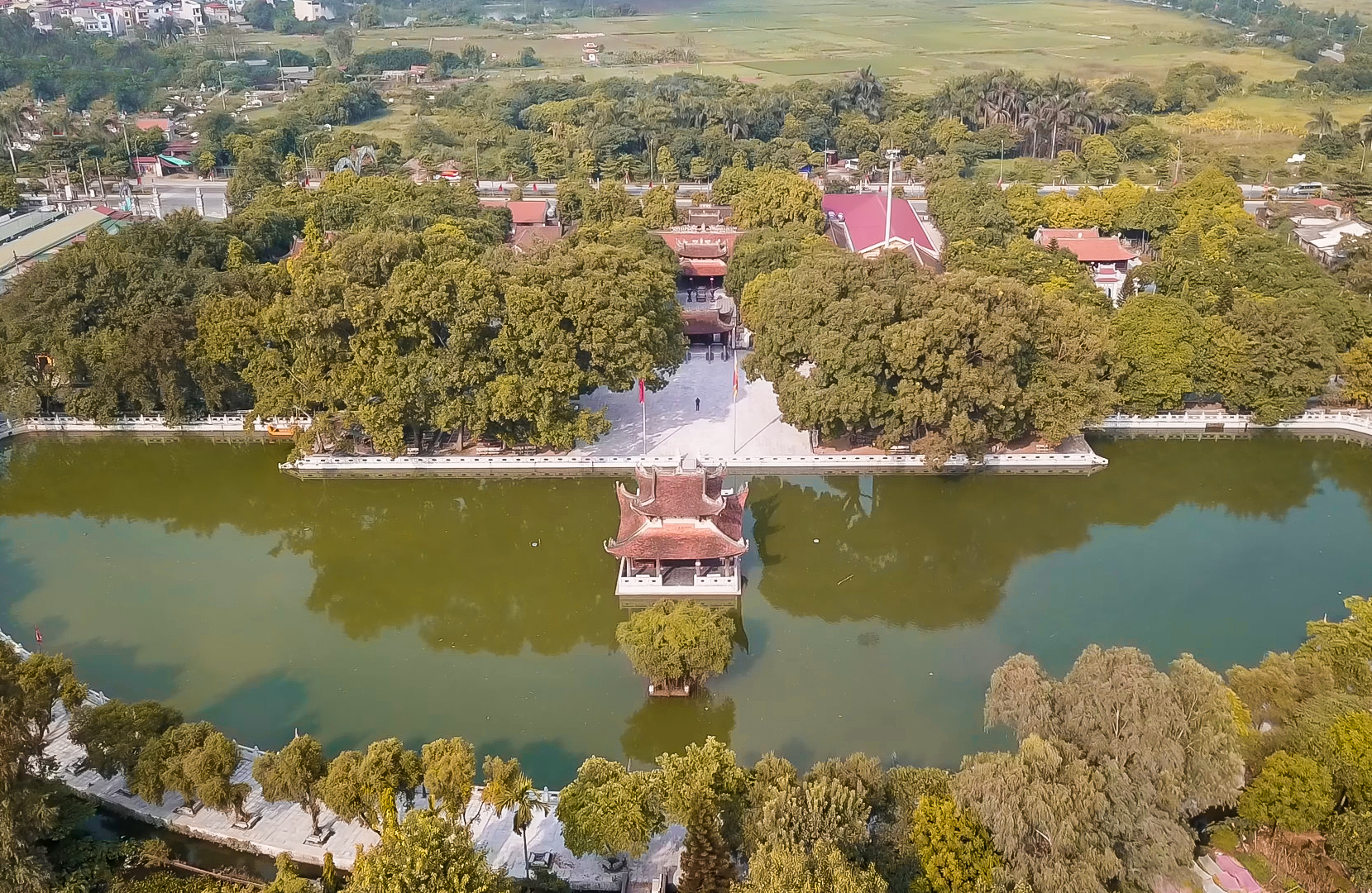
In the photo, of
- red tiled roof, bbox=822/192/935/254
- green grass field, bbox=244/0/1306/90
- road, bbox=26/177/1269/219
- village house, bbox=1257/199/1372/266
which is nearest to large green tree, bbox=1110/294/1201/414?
Result: red tiled roof, bbox=822/192/935/254

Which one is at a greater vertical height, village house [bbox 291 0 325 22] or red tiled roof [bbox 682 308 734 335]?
village house [bbox 291 0 325 22]

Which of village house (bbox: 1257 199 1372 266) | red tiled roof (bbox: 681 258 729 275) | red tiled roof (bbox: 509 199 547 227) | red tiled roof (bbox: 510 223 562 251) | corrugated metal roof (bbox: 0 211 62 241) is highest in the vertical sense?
corrugated metal roof (bbox: 0 211 62 241)

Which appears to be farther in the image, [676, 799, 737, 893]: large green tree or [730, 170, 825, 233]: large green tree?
[730, 170, 825, 233]: large green tree

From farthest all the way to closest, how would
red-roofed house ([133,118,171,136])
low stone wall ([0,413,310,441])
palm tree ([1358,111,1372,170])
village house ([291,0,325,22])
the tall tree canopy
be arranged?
village house ([291,0,325,22]), red-roofed house ([133,118,171,136]), palm tree ([1358,111,1372,170]), low stone wall ([0,413,310,441]), the tall tree canopy

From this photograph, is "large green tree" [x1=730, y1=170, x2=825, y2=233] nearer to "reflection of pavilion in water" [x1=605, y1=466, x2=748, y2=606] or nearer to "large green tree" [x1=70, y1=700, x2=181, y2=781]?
"reflection of pavilion in water" [x1=605, y1=466, x2=748, y2=606]

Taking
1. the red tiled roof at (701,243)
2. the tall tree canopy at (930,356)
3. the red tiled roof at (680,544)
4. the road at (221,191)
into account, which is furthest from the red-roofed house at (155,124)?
the red tiled roof at (680,544)

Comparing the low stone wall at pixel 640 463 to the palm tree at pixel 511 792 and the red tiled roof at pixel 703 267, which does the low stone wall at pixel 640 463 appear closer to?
the palm tree at pixel 511 792

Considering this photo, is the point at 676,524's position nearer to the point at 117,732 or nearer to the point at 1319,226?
the point at 117,732
